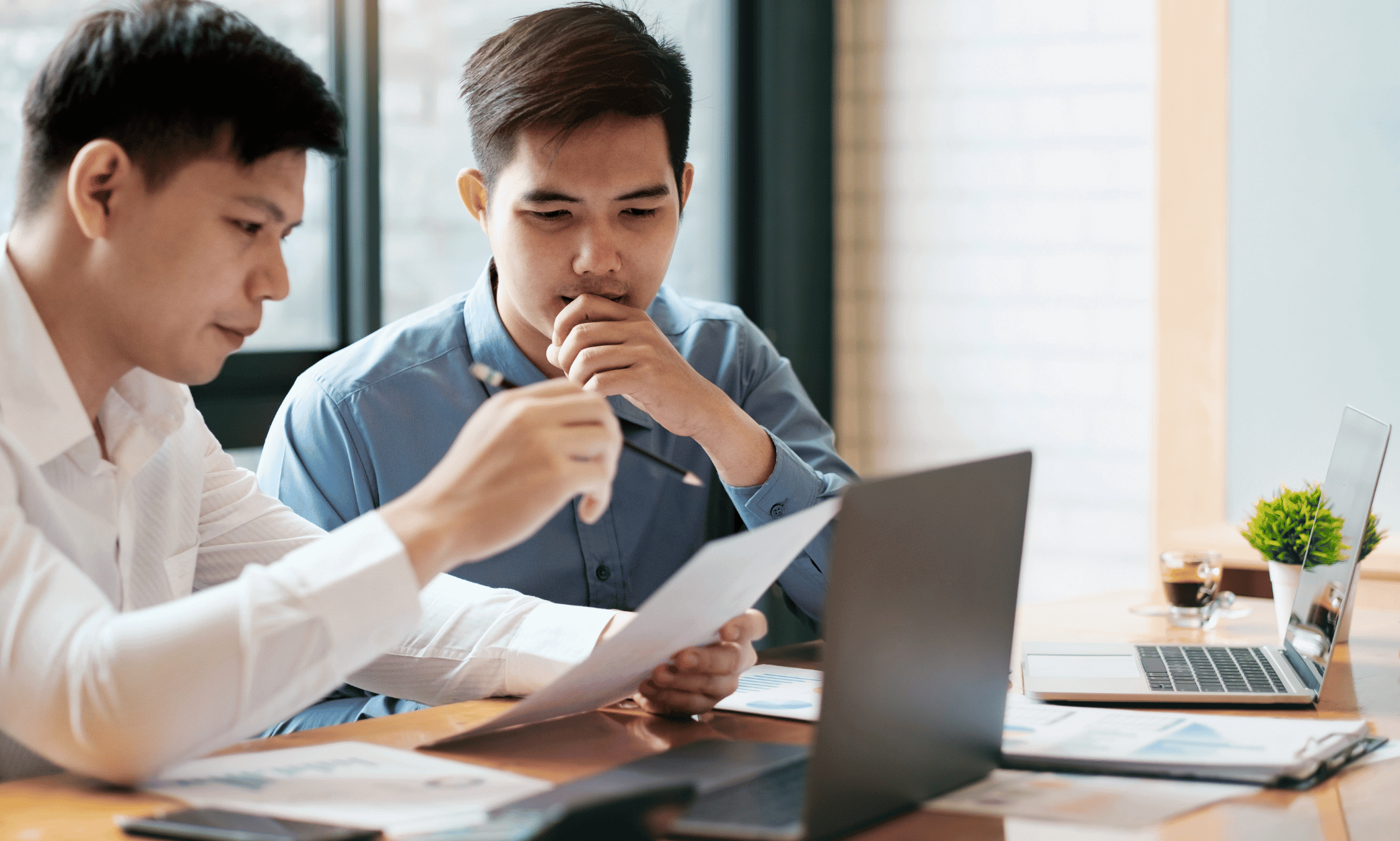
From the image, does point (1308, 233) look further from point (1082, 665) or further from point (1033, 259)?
point (1082, 665)

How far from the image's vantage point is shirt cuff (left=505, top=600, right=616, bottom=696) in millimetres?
1426

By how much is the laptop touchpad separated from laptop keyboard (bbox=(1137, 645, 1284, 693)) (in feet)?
0.07

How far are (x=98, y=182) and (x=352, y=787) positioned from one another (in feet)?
1.78

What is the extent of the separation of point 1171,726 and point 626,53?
1.12 m

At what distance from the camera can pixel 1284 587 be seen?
187 centimetres

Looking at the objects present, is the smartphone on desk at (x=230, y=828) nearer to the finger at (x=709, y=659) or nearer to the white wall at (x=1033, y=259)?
the finger at (x=709, y=659)

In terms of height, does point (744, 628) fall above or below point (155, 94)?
below

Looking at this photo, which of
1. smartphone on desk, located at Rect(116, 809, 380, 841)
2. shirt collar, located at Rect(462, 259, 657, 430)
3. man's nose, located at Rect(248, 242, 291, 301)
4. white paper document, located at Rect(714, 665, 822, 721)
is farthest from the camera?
shirt collar, located at Rect(462, 259, 657, 430)

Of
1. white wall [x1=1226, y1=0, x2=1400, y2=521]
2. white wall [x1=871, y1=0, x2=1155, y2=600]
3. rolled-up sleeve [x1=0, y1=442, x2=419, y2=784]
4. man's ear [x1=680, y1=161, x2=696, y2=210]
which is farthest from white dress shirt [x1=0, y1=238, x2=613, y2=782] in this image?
white wall [x1=871, y1=0, x2=1155, y2=600]

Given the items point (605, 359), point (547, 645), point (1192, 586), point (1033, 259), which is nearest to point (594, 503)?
point (547, 645)

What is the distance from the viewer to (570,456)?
1.11 meters

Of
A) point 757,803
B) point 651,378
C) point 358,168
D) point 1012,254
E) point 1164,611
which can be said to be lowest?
point 1164,611

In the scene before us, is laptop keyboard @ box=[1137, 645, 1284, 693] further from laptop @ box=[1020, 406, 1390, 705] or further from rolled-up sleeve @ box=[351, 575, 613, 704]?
rolled-up sleeve @ box=[351, 575, 613, 704]

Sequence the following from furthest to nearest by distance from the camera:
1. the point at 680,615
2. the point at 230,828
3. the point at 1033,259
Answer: the point at 1033,259 < the point at 680,615 < the point at 230,828
